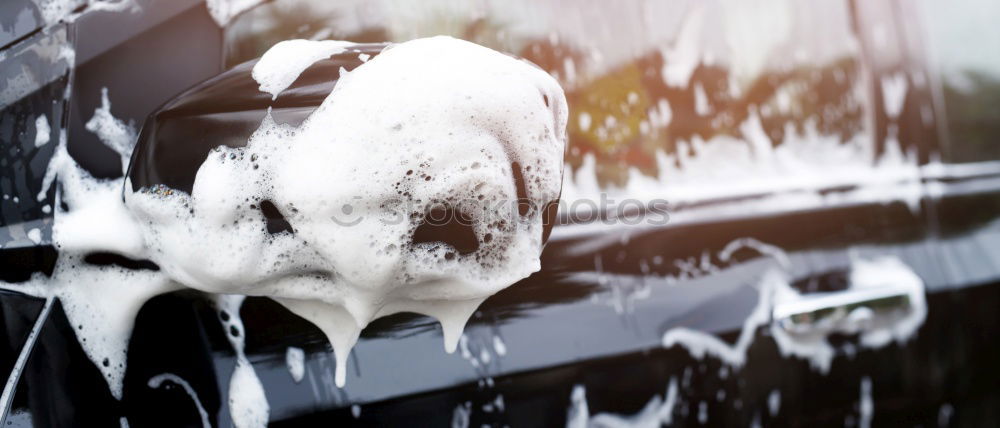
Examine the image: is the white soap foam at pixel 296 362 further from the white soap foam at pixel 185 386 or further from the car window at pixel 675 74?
the car window at pixel 675 74

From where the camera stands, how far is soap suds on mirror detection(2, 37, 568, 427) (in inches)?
35.7

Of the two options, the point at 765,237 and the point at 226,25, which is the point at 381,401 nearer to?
the point at 226,25

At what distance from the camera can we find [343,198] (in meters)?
0.90

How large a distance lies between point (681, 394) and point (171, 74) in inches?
39.7

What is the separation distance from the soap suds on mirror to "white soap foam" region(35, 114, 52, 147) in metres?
0.02

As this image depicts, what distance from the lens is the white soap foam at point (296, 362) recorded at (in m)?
1.12

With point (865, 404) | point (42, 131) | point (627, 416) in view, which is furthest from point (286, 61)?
point (865, 404)

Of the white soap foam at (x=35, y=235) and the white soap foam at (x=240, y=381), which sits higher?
the white soap foam at (x=35, y=235)

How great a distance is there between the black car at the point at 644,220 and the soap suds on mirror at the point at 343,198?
3 cm

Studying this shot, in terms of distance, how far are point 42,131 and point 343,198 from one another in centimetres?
43

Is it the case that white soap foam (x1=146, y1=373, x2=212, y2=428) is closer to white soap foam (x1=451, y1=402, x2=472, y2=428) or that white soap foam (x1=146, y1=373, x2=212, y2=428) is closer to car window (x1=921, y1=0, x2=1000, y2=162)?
white soap foam (x1=451, y1=402, x2=472, y2=428)

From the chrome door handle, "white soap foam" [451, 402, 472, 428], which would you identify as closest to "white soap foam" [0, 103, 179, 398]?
"white soap foam" [451, 402, 472, 428]

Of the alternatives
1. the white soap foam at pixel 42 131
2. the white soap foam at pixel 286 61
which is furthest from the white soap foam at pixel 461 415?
the white soap foam at pixel 42 131

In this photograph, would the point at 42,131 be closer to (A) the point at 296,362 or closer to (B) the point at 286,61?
(B) the point at 286,61
